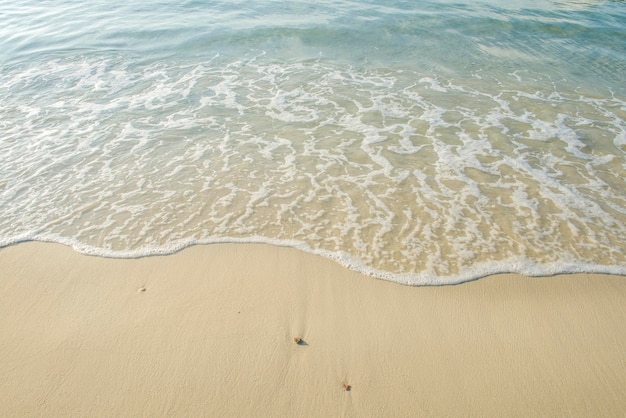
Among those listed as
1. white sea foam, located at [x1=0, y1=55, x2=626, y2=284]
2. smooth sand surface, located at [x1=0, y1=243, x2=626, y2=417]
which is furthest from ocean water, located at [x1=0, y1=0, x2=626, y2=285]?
smooth sand surface, located at [x1=0, y1=243, x2=626, y2=417]

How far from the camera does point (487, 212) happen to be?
16.1ft

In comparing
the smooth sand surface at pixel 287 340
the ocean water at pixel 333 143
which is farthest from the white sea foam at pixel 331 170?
the smooth sand surface at pixel 287 340

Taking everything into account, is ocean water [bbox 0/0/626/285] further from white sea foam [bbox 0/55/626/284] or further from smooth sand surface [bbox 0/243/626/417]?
smooth sand surface [bbox 0/243/626/417]

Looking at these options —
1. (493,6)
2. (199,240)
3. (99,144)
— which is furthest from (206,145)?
(493,6)

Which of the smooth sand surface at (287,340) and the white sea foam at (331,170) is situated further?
the white sea foam at (331,170)

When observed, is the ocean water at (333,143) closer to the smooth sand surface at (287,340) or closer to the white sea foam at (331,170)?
the white sea foam at (331,170)

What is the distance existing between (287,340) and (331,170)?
9.65 feet

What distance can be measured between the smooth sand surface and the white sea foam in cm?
30

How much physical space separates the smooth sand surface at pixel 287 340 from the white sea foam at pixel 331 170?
0.30 meters

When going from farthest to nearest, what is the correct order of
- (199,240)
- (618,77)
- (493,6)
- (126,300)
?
(493,6)
(618,77)
(199,240)
(126,300)

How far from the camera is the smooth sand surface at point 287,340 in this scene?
9.53 feet

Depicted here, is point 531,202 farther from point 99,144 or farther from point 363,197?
point 99,144

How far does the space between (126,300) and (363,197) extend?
3.01 m

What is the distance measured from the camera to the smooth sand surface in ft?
9.53
